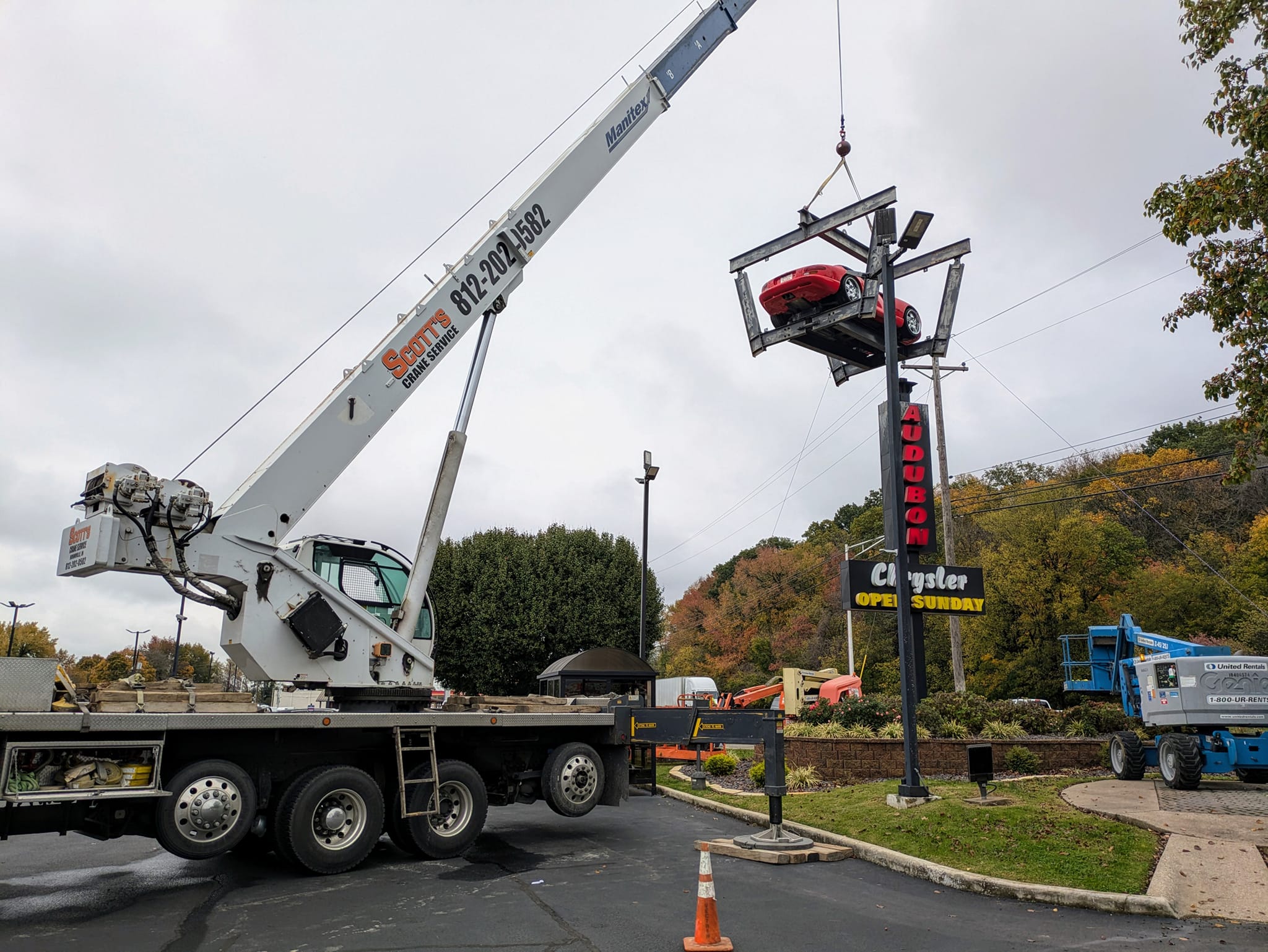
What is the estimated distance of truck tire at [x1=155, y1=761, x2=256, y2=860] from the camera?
24.8ft

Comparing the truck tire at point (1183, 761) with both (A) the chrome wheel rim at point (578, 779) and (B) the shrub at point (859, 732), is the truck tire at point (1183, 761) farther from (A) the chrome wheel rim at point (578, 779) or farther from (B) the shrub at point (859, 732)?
(A) the chrome wheel rim at point (578, 779)

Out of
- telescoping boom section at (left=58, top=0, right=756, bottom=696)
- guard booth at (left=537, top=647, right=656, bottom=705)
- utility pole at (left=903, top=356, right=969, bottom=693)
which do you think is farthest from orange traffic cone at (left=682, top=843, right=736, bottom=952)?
utility pole at (left=903, top=356, right=969, bottom=693)

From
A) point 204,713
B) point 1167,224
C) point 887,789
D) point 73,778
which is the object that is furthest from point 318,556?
point 1167,224

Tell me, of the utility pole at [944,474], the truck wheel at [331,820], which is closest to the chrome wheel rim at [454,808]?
the truck wheel at [331,820]

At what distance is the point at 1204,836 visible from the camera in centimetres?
941

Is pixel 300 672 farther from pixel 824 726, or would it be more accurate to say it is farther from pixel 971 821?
pixel 824 726

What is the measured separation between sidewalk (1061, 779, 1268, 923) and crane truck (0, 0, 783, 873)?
14.8 feet

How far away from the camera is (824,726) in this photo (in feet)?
57.2

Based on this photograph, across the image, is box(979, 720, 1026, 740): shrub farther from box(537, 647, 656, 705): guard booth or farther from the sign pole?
box(537, 647, 656, 705): guard booth

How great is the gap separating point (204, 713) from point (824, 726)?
12.5 m

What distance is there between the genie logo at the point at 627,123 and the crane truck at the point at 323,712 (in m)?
1.45

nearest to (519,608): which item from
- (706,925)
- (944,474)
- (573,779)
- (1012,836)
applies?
(944,474)

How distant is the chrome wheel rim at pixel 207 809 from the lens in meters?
7.66

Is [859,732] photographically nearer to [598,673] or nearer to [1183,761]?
[1183,761]
